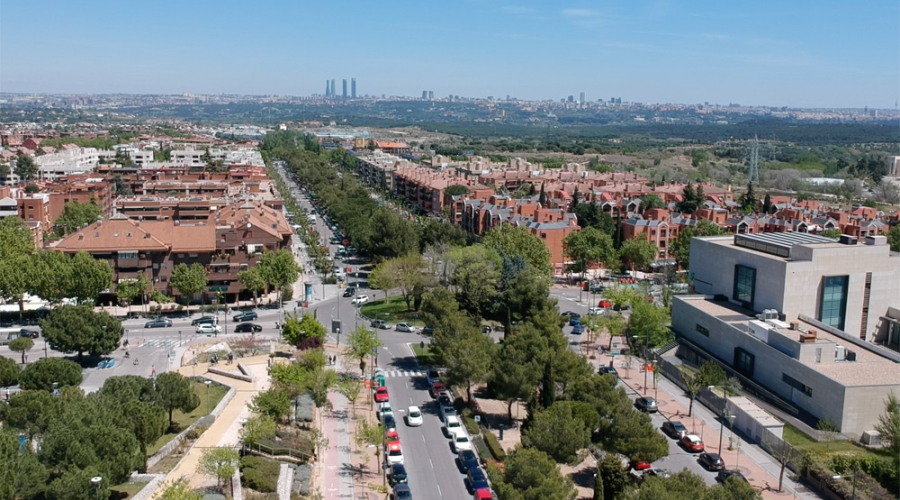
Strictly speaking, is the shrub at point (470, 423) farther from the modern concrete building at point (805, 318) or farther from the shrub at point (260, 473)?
the modern concrete building at point (805, 318)

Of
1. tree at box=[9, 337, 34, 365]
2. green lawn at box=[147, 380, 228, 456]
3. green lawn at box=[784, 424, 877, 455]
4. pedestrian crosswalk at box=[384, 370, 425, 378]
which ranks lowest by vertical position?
pedestrian crosswalk at box=[384, 370, 425, 378]

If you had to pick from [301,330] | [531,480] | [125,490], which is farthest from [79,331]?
[531,480]

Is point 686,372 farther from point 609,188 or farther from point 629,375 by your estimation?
point 609,188

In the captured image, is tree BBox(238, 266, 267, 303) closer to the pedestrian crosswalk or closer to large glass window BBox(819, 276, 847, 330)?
the pedestrian crosswalk

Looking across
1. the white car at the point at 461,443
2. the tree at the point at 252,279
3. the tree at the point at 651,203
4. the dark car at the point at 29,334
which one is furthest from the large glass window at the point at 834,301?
the dark car at the point at 29,334

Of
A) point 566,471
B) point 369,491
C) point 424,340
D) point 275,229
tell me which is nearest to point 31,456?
point 369,491

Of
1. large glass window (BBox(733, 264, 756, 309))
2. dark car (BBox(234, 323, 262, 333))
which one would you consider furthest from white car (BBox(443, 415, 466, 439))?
large glass window (BBox(733, 264, 756, 309))

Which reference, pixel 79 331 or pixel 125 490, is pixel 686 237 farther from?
pixel 125 490
